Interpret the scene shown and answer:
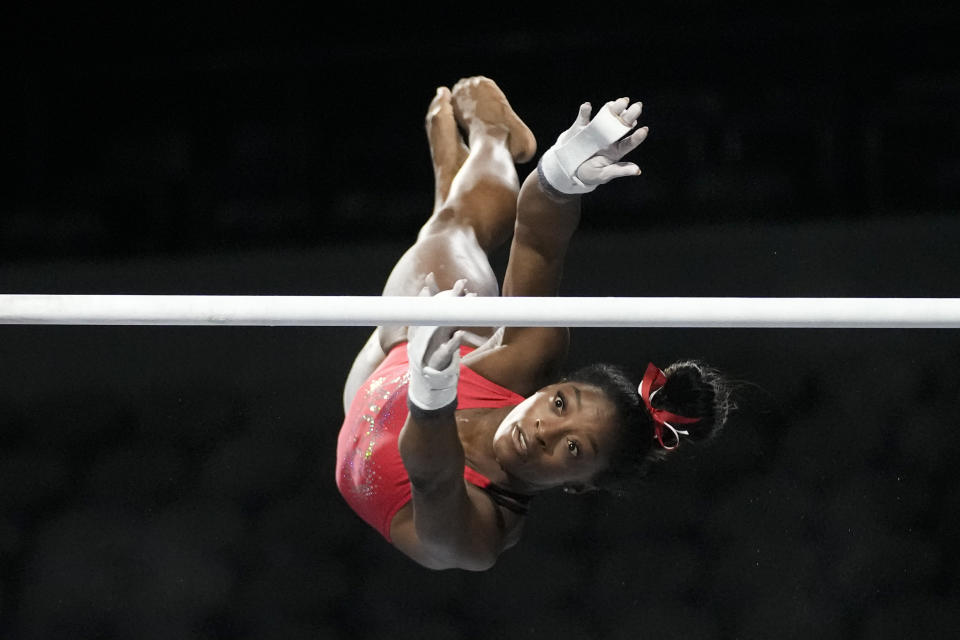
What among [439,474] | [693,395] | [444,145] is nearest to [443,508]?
[439,474]

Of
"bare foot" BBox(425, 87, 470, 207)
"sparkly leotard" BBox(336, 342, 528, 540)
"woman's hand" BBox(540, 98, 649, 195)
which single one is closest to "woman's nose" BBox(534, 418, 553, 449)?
"sparkly leotard" BBox(336, 342, 528, 540)

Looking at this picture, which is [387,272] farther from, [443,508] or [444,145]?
[443,508]

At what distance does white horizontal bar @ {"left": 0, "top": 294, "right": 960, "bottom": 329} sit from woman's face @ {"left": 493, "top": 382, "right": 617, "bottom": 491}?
321 mm

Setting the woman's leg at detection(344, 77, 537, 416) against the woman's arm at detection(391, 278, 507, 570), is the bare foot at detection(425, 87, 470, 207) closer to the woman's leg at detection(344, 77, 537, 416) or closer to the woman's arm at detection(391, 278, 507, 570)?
the woman's leg at detection(344, 77, 537, 416)

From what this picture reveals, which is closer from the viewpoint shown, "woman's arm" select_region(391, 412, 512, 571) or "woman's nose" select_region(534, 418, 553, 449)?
"woman's arm" select_region(391, 412, 512, 571)

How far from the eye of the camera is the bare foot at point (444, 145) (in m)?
1.43

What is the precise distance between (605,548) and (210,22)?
3.29 feet

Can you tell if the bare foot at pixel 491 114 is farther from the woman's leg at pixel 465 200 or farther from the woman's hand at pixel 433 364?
the woman's hand at pixel 433 364

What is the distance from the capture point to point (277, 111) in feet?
6.03

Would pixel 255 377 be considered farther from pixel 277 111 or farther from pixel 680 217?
pixel 680 217

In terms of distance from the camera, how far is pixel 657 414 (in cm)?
114

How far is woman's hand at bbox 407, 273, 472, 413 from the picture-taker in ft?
2.94

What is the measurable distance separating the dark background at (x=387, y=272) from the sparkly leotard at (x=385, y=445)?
0.42 m

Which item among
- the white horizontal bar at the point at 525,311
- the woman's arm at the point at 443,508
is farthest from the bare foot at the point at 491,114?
the white horizontal bar at the point at 525,311
